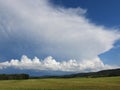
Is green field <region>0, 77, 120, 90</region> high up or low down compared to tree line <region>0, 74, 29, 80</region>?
down

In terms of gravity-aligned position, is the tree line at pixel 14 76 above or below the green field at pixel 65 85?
above

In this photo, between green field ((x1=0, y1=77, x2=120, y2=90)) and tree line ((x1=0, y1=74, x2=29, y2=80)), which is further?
tree line ((x1=0, y1=74, x2=29, y2=80))

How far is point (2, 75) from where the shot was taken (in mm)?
190125

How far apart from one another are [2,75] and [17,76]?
10.2m

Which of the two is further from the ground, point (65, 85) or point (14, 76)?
point (14, 76)

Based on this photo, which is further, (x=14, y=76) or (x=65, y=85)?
(x=14, y=76)

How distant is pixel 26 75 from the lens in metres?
190

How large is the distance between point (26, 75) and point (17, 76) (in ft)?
19.7

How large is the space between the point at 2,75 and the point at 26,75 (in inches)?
632

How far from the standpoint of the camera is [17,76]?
7466 inches

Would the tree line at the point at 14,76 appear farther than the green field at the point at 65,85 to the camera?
Yes
